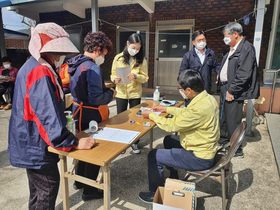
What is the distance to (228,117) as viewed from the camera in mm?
2908

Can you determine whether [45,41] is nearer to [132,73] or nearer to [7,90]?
[132,73]

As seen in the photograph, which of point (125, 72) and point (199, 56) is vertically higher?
point (199, 56)

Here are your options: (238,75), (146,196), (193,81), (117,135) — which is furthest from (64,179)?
(238,75)

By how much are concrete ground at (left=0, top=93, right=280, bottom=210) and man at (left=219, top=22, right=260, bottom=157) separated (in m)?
0.66

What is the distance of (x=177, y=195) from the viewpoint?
165 centimetres

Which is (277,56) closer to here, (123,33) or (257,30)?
(257,30)

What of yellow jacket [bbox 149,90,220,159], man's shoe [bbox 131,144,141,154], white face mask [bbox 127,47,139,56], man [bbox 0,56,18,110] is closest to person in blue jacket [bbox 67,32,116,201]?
yellow jacket [bbox 149,90,220,159]

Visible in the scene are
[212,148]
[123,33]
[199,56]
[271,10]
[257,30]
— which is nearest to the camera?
[212,148]

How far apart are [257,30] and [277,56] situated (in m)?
2.98

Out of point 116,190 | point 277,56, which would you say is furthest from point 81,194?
point 277,56

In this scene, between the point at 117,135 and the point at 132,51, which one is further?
the point at 132,51

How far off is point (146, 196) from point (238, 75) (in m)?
1.92

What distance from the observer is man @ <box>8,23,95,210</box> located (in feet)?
4.12

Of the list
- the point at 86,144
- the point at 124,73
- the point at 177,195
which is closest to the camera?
the point at 86,144
